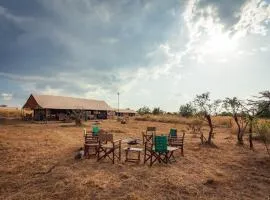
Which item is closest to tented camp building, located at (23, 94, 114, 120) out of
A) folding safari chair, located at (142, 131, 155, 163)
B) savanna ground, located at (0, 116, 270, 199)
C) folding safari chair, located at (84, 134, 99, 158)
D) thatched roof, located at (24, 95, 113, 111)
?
thatched roof, located at (24, 95, 113, 111)

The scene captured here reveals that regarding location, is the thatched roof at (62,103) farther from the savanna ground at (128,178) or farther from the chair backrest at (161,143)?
the chair backrest at (161,143)

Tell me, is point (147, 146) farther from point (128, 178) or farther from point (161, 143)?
point (128, 178)

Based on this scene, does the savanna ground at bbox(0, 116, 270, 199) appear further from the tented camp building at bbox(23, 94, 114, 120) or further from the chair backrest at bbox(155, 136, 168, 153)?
the tented camp building at bbox(23, 94, 114, 120)

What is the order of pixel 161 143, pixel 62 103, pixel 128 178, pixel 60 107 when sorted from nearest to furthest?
pixel 128 178 < pixel 161 143 < pixel 60 107 < pixel 62 103

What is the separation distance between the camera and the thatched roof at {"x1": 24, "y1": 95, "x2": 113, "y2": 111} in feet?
135

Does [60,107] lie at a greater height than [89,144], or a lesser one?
greater

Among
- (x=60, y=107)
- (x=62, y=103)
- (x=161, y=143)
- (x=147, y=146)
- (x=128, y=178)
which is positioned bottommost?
(x=128, y=178)

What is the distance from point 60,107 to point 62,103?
7.14 feet

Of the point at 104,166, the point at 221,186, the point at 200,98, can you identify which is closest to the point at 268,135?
the point at 200,98

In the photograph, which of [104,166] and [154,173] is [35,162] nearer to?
[104,166]

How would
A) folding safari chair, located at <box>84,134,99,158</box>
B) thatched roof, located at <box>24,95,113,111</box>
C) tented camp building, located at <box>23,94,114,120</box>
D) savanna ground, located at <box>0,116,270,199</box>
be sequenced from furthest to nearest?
thatched roof, located at <box>24,95,113,111</box> < tented camp building, located at <box>23,94,114,120</box> < folding safari chair, located at <box>84,134,99,158</box> < savanna ground, located at <box>0,116,270,199</box>

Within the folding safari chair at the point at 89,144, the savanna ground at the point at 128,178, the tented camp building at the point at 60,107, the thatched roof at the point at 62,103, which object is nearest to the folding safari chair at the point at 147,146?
the savanna ground at the point at 128,178

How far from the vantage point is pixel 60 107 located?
42.8 m

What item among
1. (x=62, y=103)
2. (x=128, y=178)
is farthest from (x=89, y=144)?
(x=62, y=103)
